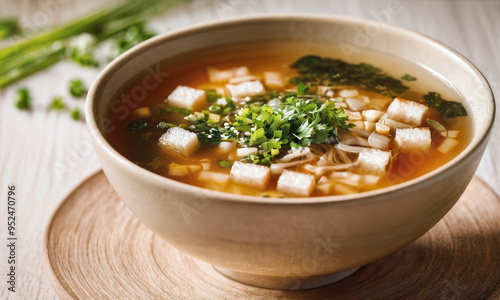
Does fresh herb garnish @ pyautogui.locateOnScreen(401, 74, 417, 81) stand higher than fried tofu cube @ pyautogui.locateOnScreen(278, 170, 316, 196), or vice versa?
fresh herb garnish @ pyautogui.locateOnScreen(401, 74, 417, 81)

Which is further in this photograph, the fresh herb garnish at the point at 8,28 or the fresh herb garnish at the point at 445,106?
the fresh herb garnish at the point at 8,28

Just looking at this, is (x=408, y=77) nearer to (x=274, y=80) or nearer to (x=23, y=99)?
(x=274, y=80)

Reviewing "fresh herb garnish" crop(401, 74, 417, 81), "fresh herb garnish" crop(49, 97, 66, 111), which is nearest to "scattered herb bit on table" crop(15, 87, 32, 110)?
"fresh herb garnish" crop(49, 97, 66, 111)

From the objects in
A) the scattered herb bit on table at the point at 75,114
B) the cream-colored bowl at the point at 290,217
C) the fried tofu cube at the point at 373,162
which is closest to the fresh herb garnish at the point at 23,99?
the scattered herb bit on table at the point at 75,114

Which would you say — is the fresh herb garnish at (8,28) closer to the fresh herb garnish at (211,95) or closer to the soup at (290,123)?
the soup at (290,123)

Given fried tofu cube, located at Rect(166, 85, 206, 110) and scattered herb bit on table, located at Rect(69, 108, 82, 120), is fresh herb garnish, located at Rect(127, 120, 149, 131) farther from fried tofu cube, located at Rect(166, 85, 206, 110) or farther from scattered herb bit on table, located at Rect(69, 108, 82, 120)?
scattered herb bit on table, located at Rect(69, 108, 82, 120)

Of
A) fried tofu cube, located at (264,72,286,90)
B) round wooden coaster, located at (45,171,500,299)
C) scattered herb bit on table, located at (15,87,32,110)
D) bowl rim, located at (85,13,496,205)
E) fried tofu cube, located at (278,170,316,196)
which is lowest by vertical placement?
scattered herb bit on table, located at (15,87,32,110)
